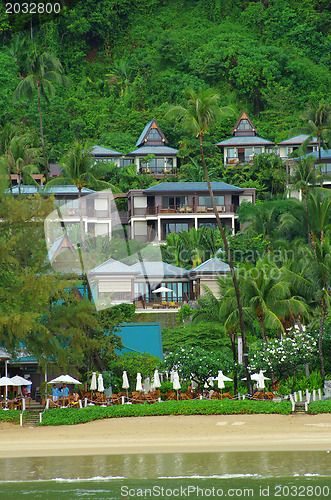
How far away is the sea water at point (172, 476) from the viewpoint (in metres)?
18.8

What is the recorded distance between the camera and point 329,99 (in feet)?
295

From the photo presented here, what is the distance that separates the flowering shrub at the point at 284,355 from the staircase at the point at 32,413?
28.9 feet

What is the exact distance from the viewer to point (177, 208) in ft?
217

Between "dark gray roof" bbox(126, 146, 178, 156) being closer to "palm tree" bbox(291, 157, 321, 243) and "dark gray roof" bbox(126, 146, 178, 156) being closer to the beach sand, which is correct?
"palm tree" bbox(291, 157, 321, 243)

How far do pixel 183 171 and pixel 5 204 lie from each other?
4621 cm

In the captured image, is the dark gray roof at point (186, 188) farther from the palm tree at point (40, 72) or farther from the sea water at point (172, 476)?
the sea water at point (172, 476)

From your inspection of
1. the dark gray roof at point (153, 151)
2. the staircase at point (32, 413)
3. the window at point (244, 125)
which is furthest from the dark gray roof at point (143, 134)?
the staircase at point (32, 413)

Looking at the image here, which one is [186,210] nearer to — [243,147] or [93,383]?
[243,147]

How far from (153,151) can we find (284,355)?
163 feet

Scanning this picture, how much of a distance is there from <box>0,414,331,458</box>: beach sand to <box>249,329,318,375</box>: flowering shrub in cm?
325

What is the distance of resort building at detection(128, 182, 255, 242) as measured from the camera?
6544 centimetres

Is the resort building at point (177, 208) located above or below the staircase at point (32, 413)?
above

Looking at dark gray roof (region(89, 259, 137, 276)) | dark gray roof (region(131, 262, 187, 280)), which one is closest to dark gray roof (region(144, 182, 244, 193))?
dark gray roof (region(131, 262, 187, 280))

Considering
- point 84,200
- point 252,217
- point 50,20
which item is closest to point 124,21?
point 50,20
